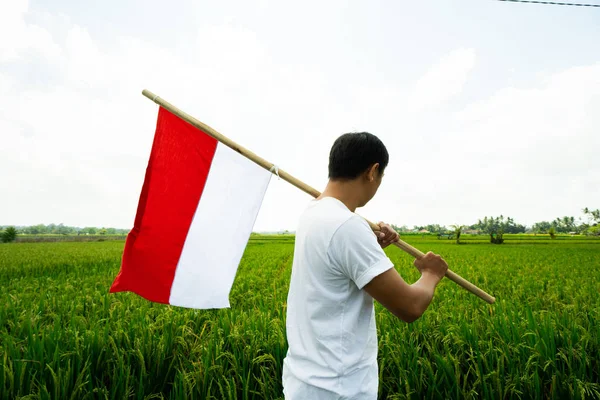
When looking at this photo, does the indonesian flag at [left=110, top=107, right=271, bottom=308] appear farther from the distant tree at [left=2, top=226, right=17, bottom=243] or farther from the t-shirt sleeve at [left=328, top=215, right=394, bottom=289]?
the distant tree at [left=2, top=226, right=17, bottom=243]

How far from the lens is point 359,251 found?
119 centimetres

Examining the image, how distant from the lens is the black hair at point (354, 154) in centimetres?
137

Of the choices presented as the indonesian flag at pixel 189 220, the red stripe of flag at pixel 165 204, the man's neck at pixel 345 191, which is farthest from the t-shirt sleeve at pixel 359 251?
the red stripe of flag at pixel 165 204

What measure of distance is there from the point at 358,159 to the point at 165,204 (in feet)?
5.28

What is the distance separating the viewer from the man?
1.21m

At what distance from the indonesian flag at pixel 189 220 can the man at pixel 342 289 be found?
101 cm

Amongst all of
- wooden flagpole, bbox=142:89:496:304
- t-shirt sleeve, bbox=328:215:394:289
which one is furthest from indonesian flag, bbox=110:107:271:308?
t-shirt sleeve, bbox=328:215:394:289

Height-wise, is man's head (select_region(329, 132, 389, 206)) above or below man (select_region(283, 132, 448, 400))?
above

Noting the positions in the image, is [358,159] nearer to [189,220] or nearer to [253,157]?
[253,157]

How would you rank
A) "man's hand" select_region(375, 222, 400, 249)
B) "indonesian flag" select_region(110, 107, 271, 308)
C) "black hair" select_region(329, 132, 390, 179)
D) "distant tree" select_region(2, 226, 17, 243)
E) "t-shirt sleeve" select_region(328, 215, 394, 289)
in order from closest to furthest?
1. "t-shirt sleeve" select_region(328, 215, 394, 289)
2. "black hair" select_region(329, 132, 390, 179)
3. "man's hand" select_region(375, 222, 400, 249)
4. "indonesian flag" select_region(110, 107, 271, 308)
5. "distant tree" select_region(2, 226, 17, 243)

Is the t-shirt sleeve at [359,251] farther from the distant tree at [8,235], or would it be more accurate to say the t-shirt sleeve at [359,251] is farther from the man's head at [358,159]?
the distant tree at [8,235]

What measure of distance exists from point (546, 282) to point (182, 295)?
1048cm

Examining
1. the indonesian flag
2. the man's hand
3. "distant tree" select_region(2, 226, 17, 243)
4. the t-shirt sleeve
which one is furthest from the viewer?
"distant tree" select_region(2, 226, 17, 243)

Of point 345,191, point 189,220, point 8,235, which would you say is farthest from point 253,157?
point 8,235
